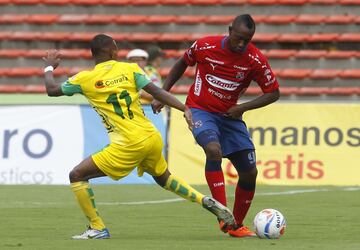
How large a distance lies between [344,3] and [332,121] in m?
5.36

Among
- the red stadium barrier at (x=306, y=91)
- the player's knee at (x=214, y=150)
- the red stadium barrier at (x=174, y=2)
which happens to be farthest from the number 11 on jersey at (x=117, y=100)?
the red stadium barrier at (x=174, y=2)

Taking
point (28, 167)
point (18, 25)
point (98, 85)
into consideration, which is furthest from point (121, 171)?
point (18, 25)

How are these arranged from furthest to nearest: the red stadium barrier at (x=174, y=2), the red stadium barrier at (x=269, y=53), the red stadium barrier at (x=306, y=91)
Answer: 1. the red stadium barrier at (x=174, y=2)
2. the red stadium barrier at (x=269, y=53)
3. the red stadium barrier at (x=306, y=91)

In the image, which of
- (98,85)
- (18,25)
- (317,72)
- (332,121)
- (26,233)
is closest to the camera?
(98,85)

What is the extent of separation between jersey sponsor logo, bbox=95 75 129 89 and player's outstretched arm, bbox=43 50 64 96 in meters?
0.35

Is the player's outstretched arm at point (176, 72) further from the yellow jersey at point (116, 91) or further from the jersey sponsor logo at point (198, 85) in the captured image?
the yellow jersey at point (116, 91)

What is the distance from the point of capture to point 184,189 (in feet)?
32.4

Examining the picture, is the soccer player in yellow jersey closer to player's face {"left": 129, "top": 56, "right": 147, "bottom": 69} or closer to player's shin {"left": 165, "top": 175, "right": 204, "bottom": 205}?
Answer: player's shin {"left": 165, "top": 175, "right": 204, "bottom": 205}

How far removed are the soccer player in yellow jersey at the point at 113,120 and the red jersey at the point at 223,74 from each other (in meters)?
0.85

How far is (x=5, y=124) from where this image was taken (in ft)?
57.6

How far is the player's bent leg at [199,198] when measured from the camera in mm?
9602

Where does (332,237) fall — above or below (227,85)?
below

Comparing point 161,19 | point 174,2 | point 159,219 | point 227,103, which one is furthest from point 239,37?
point 174,2

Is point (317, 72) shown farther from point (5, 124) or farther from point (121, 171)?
point (121, 171)
